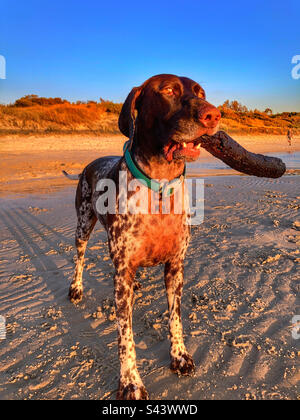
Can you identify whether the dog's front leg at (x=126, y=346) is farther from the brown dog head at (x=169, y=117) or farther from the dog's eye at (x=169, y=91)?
the dog's eye at (x=169, y=91)

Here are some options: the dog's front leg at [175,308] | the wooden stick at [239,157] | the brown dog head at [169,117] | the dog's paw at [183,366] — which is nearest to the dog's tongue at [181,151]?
the brown dog head at [169,117]

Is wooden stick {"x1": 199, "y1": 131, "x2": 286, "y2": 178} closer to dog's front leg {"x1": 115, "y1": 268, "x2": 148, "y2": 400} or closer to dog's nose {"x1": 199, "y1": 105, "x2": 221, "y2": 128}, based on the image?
dog's nose {"x1": 199, "y1": 105, "x2": 221, "y2": 128}

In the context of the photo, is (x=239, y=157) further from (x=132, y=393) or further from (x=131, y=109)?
(x=132, y=393)

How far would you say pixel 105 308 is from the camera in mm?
3541

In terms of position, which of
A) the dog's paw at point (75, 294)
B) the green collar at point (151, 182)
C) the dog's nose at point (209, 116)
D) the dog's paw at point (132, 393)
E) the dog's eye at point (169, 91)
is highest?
the dog's eye at point (169, 91)

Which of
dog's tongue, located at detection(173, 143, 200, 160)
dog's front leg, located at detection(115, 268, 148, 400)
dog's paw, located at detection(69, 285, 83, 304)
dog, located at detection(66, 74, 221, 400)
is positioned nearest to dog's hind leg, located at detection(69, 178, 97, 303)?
dog's paw, located at detection(69, 285, 83, 304)

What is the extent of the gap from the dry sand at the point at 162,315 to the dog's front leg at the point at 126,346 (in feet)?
0.45

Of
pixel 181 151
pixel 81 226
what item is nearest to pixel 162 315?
pixel 81 226

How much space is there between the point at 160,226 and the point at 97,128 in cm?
2596

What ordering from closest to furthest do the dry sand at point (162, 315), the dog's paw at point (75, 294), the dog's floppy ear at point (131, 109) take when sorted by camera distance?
1. the dog's floppy ear at point (131, 109)
2. the dry sand at point (162, 315)
3. the dog's paw at point (75, 294)

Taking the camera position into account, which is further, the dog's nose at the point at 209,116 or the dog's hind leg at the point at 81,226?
→ the dog's hind leg at the point at 81,226

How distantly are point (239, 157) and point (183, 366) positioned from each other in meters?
1.86

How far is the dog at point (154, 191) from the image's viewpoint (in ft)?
7.07
